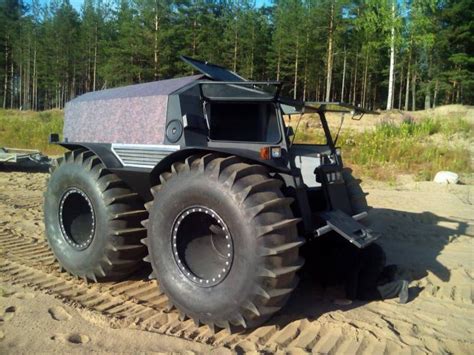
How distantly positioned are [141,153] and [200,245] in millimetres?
1121

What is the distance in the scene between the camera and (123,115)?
16.0 ft

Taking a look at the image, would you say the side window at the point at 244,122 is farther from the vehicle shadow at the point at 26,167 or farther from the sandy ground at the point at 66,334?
the vehicle shadow at the point at 26,167

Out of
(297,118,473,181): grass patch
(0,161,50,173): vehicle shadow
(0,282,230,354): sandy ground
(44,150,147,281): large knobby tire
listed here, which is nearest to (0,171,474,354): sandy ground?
(0,282,230,354): sandy ground

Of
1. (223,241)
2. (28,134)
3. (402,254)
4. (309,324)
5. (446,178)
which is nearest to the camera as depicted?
(309,324)

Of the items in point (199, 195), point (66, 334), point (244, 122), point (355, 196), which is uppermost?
point (244, 122)

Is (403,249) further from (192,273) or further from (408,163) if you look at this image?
(408,163)

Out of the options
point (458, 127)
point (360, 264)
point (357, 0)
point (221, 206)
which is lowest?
point (360, 264)

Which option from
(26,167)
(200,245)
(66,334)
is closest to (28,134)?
(26,167)

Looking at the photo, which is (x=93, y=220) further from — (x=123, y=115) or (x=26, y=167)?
(x=26, y=167)

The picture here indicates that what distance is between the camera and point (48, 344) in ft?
11.1

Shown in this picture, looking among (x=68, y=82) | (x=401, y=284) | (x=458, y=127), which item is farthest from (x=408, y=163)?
(x=68, y=82)

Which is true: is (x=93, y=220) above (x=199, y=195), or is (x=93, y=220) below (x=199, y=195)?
below

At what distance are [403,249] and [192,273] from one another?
3444mm

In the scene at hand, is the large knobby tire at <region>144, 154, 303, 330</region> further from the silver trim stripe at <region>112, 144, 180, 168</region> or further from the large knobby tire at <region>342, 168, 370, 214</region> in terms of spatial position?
the large knobby tire at <region>342, 168, 370, 214</region>
